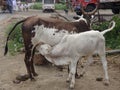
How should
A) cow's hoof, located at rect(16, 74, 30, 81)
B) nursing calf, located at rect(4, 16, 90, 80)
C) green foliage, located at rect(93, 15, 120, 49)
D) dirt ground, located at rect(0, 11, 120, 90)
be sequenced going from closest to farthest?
1. dirt ground, located at rect(0, 11, 120, 90)
2. nursing calf, located at rect(4, 16, 90, 80)
3. cow's hoof, located at rect(16, 74, 30, 81)
4. green foliage, located at rect(93, 15, 120, 49)

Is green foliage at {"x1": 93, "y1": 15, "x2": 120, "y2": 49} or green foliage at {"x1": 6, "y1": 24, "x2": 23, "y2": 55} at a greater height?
green foliage at {"x1": 93, "y1": 15, "x2": 120, "y2": 49}

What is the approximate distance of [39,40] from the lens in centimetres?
788

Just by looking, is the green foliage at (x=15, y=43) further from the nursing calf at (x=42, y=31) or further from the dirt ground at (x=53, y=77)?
the nursing calf at (x=42, y=31)

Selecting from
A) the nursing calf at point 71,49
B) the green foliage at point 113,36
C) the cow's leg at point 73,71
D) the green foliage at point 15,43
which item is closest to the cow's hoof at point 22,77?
the nursing calf at point 71,49

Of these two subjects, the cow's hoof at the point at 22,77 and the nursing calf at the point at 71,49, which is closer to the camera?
the nursing calf at the point at 71,49

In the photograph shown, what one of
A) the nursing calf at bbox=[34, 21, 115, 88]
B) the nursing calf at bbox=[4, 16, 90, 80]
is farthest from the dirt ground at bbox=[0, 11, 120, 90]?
the nursing calf at bbox=[34, 21, 115, 88]

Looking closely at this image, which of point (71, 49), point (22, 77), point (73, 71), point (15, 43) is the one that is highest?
point (71, 49)

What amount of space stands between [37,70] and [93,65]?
1488 mm

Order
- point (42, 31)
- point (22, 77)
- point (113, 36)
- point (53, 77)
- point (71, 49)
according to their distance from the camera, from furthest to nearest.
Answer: point (113, 36)
point (53, 77)
point (22, 77)
point (42, 31)
point (71, 49)

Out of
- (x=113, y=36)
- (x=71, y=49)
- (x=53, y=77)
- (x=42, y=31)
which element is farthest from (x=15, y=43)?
(x=71, y=49)

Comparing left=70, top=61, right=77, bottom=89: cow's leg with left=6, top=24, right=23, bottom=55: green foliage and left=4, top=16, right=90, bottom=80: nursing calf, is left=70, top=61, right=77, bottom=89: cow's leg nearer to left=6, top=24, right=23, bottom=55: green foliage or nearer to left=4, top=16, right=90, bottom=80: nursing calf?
left=4, top=16, right=90, bottom=80: nursing calf

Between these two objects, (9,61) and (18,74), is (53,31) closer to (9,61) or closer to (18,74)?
(18,74)

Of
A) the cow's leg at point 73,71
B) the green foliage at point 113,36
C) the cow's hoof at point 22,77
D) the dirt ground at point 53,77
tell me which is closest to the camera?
the cow's leg at point 73,71

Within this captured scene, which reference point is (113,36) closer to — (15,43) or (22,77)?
(15,43)
